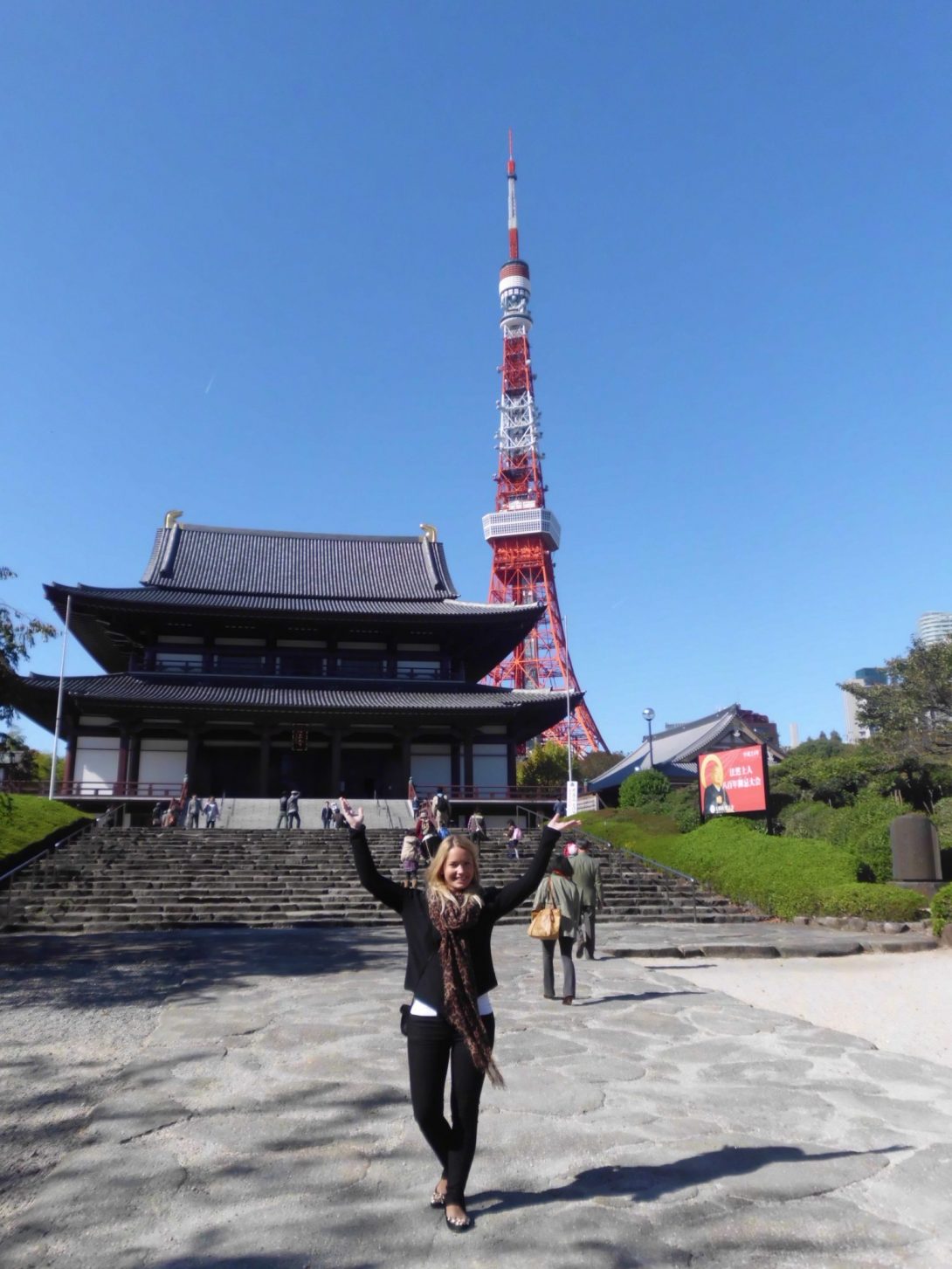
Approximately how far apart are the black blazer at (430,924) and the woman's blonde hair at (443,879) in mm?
72

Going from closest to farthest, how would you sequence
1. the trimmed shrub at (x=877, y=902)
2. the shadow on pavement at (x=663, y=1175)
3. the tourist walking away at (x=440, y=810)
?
the shadow on pavement at (x=663, y=1175) → the trimmed shrub at (x=877, y=902) → the tourist walking away at (x=440, y=810)

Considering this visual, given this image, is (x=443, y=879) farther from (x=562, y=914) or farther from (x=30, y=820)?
(x=30, y=820)

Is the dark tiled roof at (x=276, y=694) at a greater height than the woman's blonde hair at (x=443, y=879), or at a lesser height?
greater

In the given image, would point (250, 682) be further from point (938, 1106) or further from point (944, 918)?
point (938, 1106)

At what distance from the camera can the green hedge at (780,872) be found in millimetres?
Answer: 15180

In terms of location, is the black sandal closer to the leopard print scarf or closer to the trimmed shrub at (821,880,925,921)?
the leopard print scarf

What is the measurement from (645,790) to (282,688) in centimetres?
1368

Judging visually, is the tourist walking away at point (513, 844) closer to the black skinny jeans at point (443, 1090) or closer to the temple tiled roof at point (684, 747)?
the temple tiled roof at point (684, 747)

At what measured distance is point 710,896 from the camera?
19656 mm

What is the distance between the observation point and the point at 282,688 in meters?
33.2

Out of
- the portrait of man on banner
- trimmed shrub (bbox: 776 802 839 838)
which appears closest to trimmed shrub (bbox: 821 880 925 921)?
trimmed shrub (bbox: 776 802 839 838)

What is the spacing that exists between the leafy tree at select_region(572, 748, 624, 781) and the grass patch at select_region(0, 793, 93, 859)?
34.3 metres

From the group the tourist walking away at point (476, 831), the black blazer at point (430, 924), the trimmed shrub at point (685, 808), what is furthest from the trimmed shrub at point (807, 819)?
the black blazer at point (430, 924)

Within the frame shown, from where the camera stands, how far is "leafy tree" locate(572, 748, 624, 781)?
184 ft
